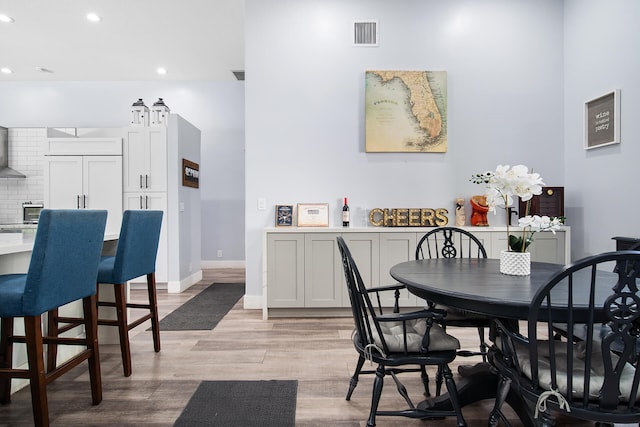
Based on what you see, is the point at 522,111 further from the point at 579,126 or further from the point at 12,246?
the point at 12,246

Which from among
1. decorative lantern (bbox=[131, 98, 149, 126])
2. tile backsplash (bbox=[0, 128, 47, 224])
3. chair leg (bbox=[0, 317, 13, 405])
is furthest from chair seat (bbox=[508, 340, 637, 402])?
tile backsplash (bbox=[0, 128, 47, 224])

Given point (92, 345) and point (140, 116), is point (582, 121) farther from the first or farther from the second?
point (140, 116)

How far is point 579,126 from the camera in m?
3.58

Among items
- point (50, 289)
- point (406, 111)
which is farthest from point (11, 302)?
point (406, 111)

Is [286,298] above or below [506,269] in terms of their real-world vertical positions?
below

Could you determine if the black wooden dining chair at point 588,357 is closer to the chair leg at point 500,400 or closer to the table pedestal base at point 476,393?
the chair leg at point 500,400

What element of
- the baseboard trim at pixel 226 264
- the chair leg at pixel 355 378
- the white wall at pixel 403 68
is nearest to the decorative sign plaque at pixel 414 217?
the white wall at pixel 403 68

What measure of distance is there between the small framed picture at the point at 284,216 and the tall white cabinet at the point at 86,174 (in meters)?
2.49

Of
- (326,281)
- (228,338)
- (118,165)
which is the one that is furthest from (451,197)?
(118,165)

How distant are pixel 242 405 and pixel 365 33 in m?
3.57

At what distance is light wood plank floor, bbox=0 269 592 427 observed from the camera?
182cm

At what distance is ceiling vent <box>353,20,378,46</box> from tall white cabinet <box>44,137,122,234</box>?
333 cm

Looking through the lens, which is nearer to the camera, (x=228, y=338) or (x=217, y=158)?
(x=228, y=338)

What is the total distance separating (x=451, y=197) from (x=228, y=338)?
8.46ft
